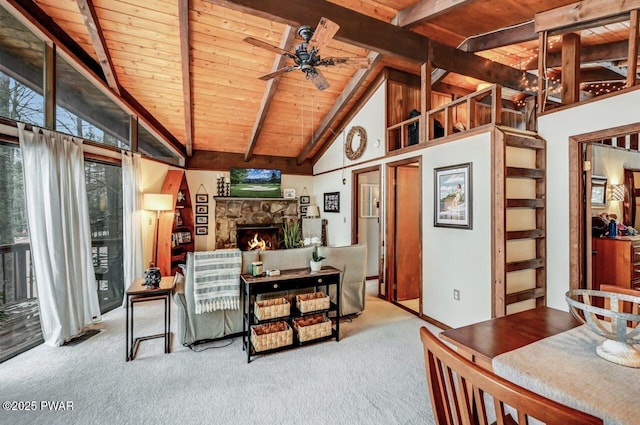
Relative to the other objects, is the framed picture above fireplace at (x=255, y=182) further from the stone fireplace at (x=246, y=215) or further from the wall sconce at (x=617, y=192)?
the wall sconce at (x=617, y=192)

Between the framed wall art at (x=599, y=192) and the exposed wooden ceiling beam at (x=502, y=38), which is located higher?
the exposed wooden ceiling beam at (x=502, y=38)

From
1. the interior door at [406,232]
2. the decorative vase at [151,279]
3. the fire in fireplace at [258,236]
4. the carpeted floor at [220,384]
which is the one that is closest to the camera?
the carpeted floor at [220,384]

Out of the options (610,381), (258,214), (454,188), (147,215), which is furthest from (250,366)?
(258,214)

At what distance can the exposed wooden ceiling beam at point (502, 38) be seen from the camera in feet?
12.0

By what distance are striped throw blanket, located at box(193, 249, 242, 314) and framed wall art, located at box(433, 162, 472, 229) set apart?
2555mm

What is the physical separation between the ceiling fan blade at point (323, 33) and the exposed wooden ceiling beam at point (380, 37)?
2.21 feet

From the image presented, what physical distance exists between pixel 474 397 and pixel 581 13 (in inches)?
149

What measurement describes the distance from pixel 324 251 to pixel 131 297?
81.9 inches

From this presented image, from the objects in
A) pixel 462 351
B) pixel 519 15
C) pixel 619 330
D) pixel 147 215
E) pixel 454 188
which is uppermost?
pixel 519 15

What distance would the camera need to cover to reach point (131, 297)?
282cm

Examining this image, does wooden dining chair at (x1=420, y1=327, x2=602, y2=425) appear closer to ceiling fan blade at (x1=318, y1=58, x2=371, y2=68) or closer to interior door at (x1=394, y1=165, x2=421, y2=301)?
ceiling fan blade at (x1=318, y1=58, x2=371, y2=68)

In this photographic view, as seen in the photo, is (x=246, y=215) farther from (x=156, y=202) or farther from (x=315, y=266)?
(x=315, y=266)

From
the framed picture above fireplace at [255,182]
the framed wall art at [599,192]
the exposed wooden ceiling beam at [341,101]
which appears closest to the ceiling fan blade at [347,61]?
the exposed wooden ceiling beam at [341,101]

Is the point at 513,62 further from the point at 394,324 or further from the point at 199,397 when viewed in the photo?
the point at 199,397
